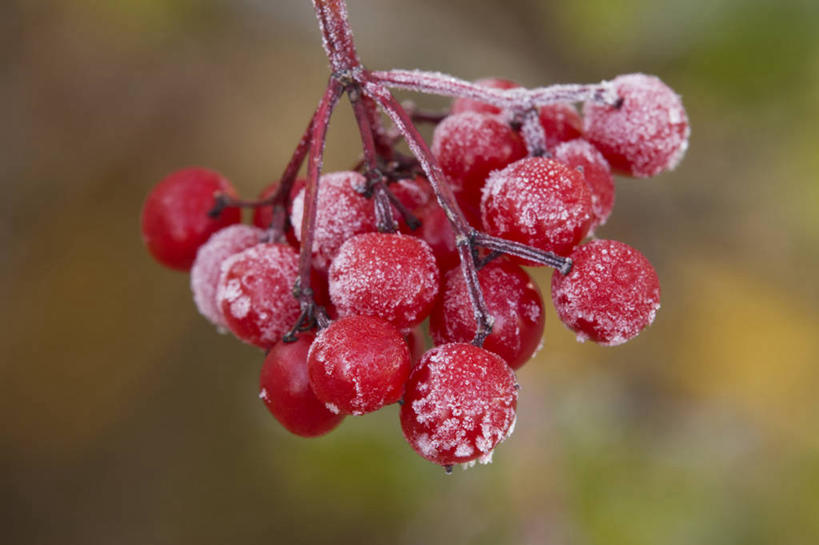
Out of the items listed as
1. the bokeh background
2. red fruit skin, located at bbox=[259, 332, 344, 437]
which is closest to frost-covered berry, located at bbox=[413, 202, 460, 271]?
red fruit skin, located at bbox=[259, 332, 344, 437]

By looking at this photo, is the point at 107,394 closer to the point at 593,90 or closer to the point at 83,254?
the point at 83,254

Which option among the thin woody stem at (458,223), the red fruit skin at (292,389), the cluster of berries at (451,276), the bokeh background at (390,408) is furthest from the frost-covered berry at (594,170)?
the bokeh background at (390,408)

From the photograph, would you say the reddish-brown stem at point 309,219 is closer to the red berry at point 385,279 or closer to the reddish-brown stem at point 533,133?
the red berry at point 385,279

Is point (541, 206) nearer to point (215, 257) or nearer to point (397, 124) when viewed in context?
point (397, 124)

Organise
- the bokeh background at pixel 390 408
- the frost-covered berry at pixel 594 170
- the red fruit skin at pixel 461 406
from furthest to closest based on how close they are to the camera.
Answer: the bokeh background at pixel 390 408
the frost-covered berry at pixel 594 170
the red fruit skin at pixel 461 406

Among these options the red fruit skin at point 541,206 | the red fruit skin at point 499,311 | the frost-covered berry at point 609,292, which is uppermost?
the red fruit skin at point 541,206

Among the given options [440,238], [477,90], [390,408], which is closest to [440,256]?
[440,238]
